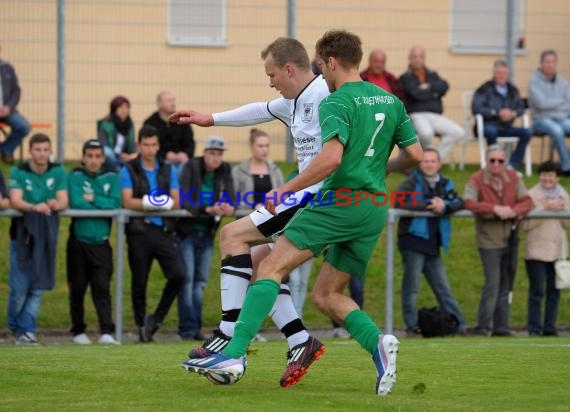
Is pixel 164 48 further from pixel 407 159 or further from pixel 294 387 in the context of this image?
pixel 294 387

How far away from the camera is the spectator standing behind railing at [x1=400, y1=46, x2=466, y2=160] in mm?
18656

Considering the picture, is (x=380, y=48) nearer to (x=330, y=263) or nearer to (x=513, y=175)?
(x=513, y=175)

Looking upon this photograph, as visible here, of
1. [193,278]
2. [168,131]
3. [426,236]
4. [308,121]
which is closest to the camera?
[308,121]

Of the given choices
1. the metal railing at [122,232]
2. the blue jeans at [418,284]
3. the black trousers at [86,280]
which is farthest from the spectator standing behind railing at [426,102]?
the black trousers at [86,280]

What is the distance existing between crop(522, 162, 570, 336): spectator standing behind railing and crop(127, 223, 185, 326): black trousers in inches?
164

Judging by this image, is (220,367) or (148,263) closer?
(220,367)

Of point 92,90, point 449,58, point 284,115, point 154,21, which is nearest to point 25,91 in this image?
point 92,90

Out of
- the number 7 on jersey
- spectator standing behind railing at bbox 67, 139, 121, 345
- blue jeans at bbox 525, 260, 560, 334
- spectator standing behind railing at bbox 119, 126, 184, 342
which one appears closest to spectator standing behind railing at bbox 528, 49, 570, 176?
blue jeans at bbox 525, 260, 560, 334

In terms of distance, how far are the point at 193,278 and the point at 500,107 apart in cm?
671

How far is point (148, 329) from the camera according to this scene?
13.9 metres

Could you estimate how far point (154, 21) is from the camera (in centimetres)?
1844

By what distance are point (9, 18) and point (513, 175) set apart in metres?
7.37

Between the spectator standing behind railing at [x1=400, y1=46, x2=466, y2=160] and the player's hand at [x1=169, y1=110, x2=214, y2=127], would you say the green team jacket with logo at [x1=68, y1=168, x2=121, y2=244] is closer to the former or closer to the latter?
the player's hand at [x1=169, y1=110, x2=214, y2=127]

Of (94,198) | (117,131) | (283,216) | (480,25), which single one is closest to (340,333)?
(94,198)
